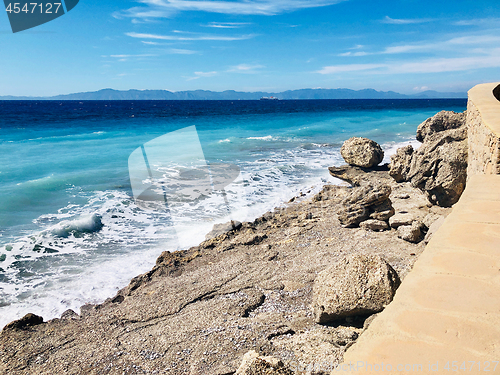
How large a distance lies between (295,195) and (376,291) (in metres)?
8.24

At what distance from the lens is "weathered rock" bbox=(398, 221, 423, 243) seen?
6.11m

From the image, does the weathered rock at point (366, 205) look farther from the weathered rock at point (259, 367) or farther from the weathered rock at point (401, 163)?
the weathered rock at point (259, 367)

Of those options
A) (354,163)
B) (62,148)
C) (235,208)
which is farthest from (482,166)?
(62,148)

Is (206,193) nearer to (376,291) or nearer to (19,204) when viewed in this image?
(19,204)

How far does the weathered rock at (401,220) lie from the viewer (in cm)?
671

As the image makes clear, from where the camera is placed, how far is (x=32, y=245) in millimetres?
8367

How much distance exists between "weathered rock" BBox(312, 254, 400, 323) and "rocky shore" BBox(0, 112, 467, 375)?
1cm

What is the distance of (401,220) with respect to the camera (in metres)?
6.80

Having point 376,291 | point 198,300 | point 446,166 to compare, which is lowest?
point 198,300

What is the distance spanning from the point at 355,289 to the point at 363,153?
10146 mm
